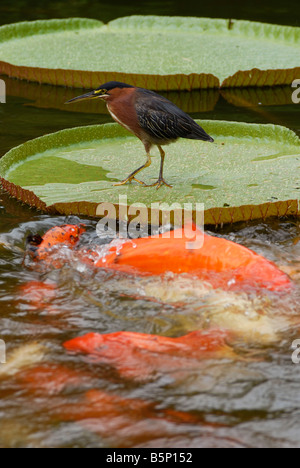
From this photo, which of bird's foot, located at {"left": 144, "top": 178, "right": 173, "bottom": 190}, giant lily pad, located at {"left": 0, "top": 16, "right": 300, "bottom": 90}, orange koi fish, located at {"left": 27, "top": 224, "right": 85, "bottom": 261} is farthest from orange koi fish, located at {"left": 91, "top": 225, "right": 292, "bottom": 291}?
giant lily pad, located at {"left": 0, "top": 16, "right": 300, "bottom": 90}

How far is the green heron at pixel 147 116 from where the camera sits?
3.95m

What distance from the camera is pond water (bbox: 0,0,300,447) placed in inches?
87.7

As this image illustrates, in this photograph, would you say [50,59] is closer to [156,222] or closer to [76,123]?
[76,123]

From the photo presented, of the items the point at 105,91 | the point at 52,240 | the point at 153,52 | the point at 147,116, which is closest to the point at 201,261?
the point at 52,240

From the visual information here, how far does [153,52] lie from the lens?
22.5 feet

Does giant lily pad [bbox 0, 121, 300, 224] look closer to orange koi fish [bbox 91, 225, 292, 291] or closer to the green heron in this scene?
the green heron

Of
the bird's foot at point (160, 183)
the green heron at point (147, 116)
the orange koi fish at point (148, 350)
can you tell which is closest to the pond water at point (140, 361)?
the orange koi fish at point (148, 350)

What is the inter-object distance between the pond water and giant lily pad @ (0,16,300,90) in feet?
8.20

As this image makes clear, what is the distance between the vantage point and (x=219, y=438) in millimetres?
2186

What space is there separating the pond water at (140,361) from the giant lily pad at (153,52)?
2499mm

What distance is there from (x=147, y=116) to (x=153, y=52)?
124 inches

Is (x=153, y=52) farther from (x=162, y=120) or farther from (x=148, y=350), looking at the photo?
(x=148, y=350)

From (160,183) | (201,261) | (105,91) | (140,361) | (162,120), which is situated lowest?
(140,361)
